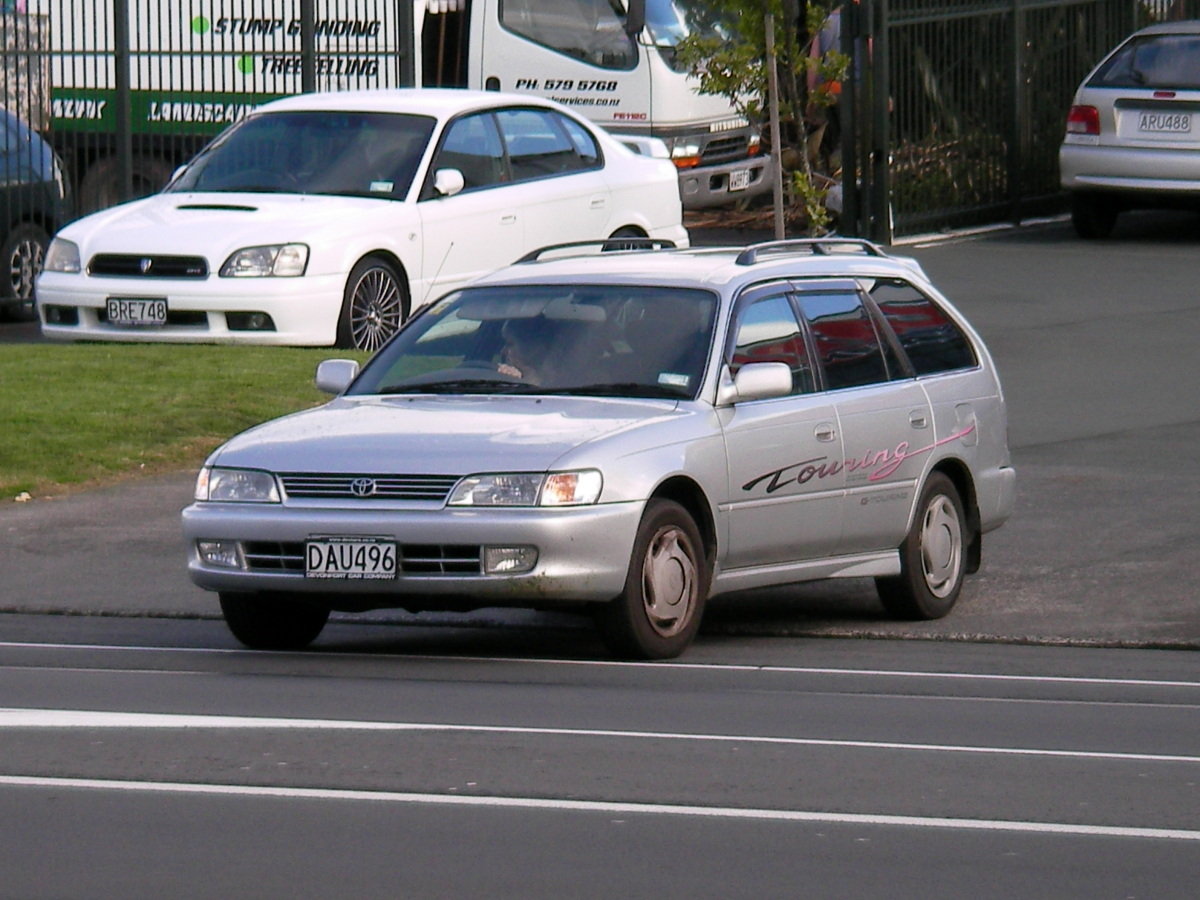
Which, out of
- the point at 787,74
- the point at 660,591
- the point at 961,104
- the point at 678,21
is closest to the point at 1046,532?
the point at 660,591

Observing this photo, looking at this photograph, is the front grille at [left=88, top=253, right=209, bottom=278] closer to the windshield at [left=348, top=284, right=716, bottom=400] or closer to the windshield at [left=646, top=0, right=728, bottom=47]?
the windshield at [left=348, top=284, right=716, bottom=400]

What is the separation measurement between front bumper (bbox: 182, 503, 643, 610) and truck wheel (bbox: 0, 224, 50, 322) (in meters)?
12.0

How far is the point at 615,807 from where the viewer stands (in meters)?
6.74

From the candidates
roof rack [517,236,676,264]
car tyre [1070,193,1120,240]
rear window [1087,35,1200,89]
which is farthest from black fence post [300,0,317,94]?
roof rack [517,236,676,264]

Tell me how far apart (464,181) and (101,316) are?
2712mm

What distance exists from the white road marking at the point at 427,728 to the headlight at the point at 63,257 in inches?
365

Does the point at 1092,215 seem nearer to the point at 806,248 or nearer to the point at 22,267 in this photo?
the point at 22,267

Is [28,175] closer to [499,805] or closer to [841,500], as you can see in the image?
[841,500]

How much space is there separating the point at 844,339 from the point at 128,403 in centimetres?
599

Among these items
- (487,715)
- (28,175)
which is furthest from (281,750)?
(28,175)

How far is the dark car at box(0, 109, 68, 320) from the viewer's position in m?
20.5

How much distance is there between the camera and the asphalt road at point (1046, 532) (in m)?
10.8

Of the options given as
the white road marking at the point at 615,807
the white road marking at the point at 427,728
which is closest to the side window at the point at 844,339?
the white road marking at the point at 427,728

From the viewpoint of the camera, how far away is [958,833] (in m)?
6.46
